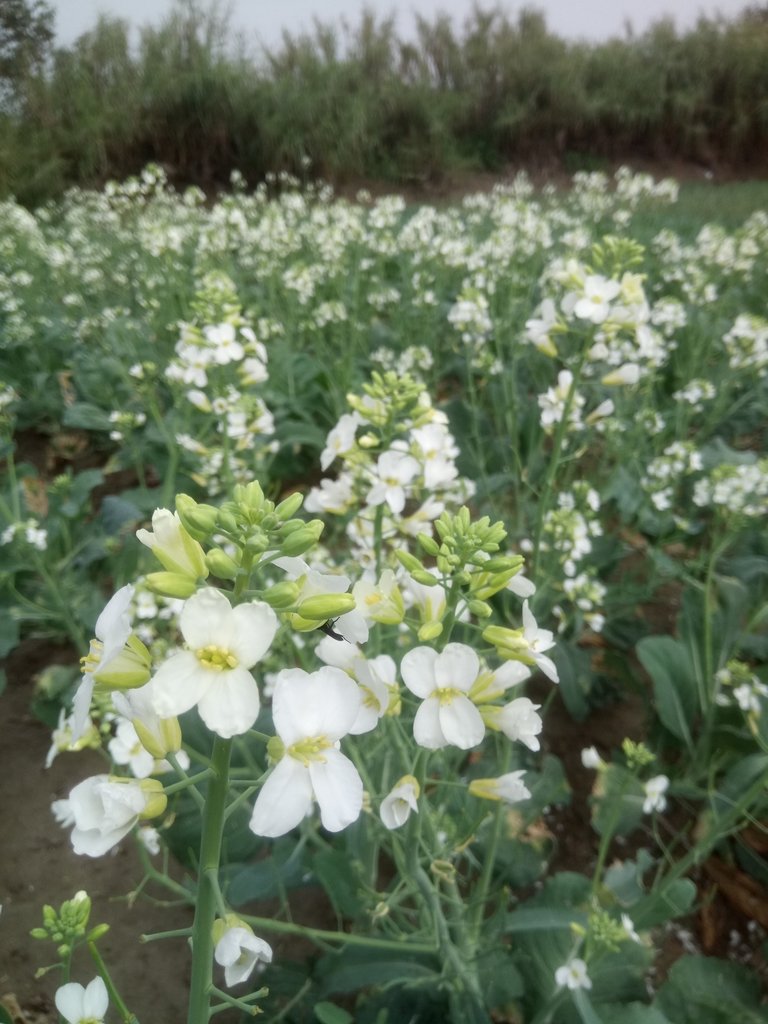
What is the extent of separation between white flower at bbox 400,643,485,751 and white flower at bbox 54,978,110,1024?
445mm

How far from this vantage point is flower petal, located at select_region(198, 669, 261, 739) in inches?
24.6

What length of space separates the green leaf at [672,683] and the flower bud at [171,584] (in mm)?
1767

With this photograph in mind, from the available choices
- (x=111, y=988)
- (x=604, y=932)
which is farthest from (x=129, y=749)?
(x=604, y=932)

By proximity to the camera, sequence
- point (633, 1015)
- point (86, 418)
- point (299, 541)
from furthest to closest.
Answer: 1. point (86, 418)
2. point (633, 1015)
3. point (299, 541)

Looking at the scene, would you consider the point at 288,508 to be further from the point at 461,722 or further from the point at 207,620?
the point at 461,722

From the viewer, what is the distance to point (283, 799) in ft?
2.13

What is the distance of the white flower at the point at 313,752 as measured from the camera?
65cm

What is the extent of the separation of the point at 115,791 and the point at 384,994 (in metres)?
1.07

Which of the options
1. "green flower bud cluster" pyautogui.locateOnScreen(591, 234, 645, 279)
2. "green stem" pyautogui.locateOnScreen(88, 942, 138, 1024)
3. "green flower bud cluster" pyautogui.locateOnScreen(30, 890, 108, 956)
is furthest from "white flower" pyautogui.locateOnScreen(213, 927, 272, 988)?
"green flower bud cluster" pyautogui.locateOnScreen(591, 234, 645, 279)

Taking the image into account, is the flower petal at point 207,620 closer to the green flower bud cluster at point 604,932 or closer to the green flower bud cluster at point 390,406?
the green flower bud cluster at point 390,406

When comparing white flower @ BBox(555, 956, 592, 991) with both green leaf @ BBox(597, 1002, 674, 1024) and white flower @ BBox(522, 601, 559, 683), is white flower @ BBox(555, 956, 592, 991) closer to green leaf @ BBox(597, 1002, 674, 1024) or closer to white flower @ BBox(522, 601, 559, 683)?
green leaf @ BBox(597, 1002, 674, 1024)

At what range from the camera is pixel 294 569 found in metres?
0.77

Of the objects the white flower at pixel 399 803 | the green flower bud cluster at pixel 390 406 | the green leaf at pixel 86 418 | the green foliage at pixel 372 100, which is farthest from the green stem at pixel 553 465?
the green foliage at pixel 372 100

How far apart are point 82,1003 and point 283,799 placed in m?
0.39
